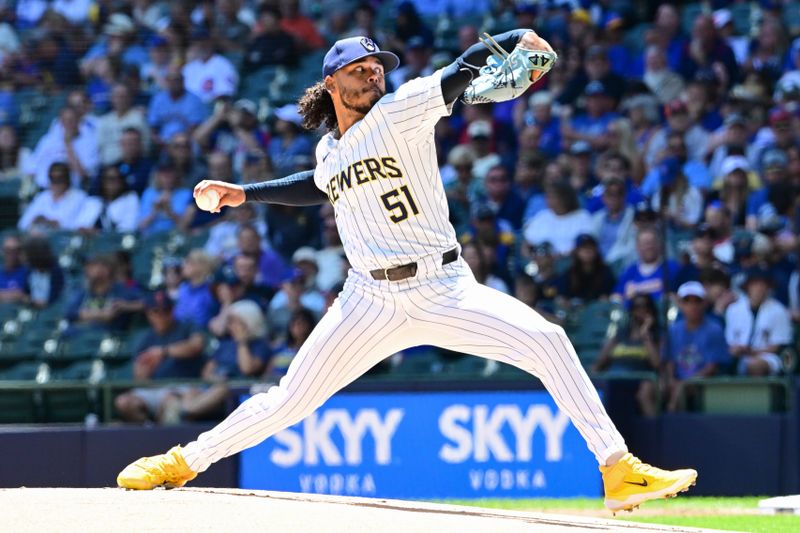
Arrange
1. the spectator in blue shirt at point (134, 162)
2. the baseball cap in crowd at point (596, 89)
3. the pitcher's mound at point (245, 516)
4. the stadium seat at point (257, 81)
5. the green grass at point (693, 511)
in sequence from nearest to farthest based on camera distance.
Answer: the pitcher's mound at point (245, 516) < the green grass at point (693, 511) < the baseball cap in crowd at point (596, 89) < the spectator in blue shirt at point (134, 162) < the stadium seat at point (257, 81)

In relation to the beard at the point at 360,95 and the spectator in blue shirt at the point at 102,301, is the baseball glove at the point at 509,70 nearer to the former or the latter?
the beard at the point at 360,95

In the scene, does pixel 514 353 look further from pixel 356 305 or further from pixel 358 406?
pixel 358 406

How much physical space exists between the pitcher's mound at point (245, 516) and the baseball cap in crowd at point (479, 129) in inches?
241

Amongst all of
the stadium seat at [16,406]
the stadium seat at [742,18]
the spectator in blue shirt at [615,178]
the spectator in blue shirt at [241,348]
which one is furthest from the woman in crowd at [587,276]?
the stadium seat at [16,406]

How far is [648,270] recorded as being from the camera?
9414 mm

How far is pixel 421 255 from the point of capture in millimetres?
4891

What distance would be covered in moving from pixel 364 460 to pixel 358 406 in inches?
14.0

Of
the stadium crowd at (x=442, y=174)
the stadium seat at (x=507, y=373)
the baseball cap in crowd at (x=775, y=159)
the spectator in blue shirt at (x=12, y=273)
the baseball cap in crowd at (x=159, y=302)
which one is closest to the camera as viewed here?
the stadium seat at (x=507, y=373)

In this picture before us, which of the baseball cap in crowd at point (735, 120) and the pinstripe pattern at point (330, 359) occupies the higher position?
the baseball cap in crowd at point (735, 120)

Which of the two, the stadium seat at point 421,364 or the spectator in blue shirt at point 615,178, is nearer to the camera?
the stadium seat at point 421,364

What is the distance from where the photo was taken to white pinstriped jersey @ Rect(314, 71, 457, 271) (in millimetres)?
4832

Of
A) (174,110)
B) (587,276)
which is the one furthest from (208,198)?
(174,110)

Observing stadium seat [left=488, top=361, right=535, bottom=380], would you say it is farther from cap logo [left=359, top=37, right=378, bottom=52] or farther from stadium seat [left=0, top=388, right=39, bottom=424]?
cap logo [left=359, top=37, right=378, bottom=52]

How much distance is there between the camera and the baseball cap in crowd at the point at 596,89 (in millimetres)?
10914
